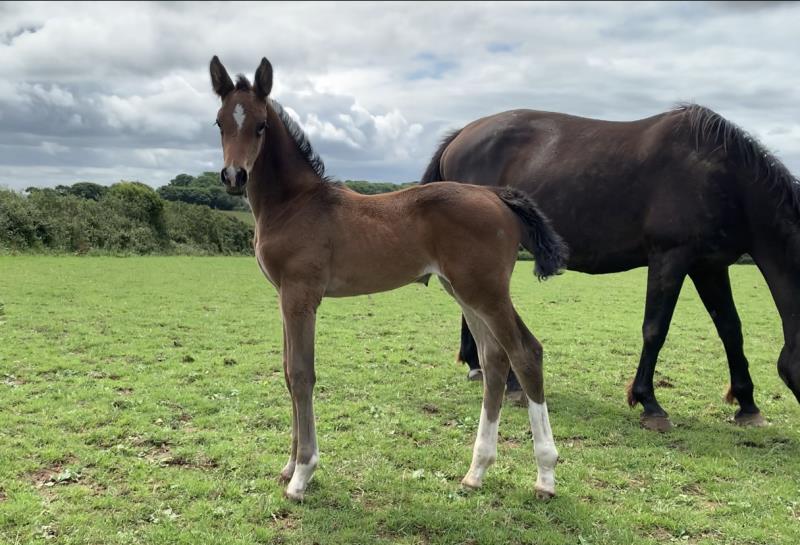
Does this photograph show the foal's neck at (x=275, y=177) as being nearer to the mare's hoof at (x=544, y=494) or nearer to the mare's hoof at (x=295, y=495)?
the mare's hoof at (x=295, y=495)

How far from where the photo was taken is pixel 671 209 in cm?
553

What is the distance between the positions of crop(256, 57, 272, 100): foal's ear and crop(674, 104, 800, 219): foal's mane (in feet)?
13.1

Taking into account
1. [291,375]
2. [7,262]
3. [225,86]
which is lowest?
[7,262]

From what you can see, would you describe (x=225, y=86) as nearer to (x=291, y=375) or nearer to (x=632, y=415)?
(x=291, y=375)

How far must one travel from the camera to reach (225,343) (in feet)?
30.8

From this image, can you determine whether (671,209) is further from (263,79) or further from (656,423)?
(263,79)

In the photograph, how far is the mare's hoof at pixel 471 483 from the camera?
4.15 metres

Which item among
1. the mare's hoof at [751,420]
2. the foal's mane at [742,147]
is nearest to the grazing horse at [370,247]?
the foal's mane at [742,147]

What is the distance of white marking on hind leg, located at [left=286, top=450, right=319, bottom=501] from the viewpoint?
3.91 meters

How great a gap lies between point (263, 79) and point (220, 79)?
287 mm

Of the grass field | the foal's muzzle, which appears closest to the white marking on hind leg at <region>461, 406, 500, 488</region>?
the grass field

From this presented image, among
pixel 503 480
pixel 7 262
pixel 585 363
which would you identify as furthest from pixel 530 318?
pixel 7 262

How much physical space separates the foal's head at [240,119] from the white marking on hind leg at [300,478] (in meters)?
1.83

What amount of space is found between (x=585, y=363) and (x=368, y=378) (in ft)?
10.6
